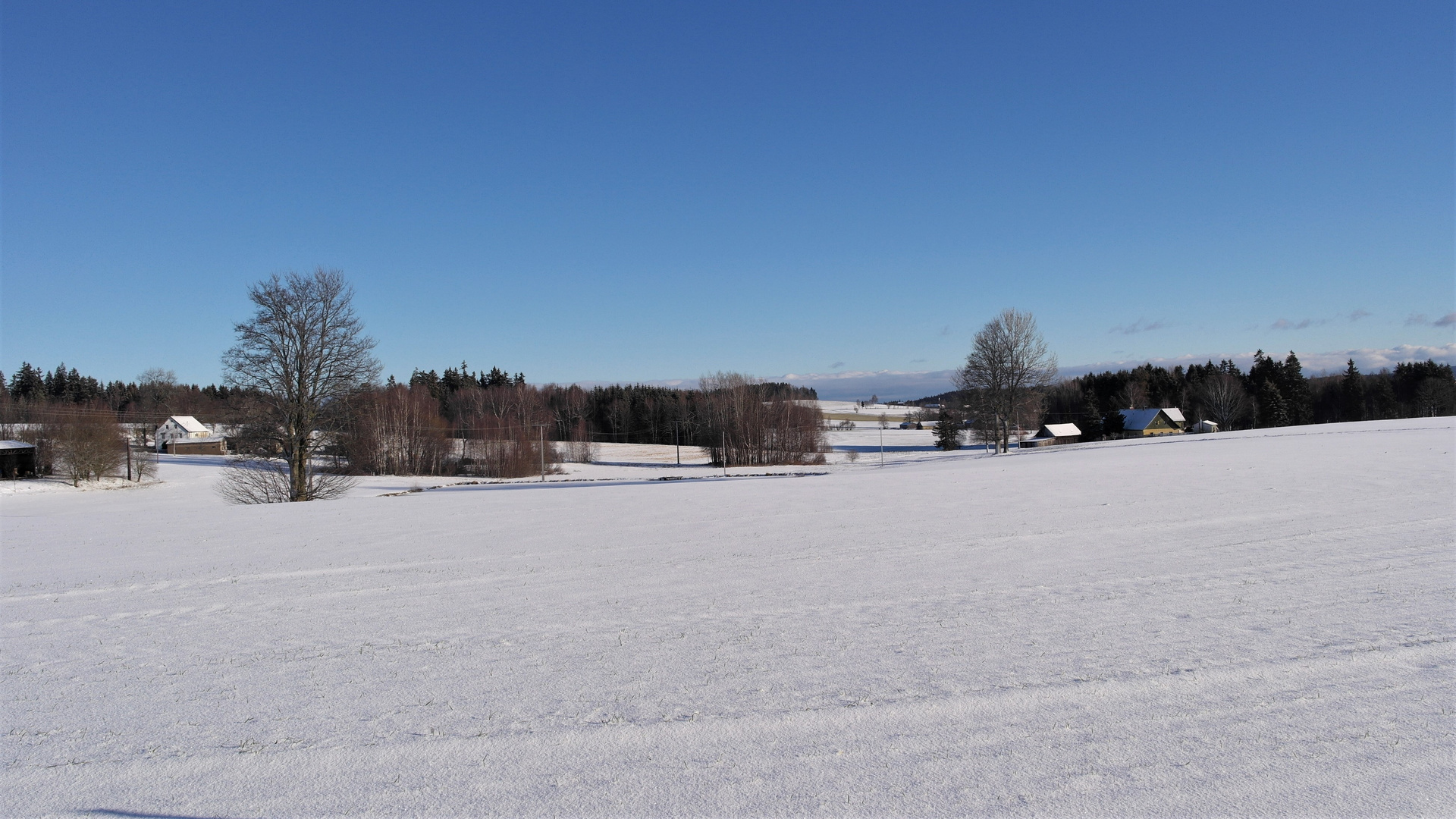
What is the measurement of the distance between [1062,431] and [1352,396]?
31963 millimetres

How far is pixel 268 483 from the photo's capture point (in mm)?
28047

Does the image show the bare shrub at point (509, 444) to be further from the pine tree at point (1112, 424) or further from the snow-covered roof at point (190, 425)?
the pine tree at point (1112, 424)

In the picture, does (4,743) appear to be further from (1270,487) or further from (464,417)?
(464,417)

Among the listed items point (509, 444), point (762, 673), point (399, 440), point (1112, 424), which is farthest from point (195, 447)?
point (1112, 424)

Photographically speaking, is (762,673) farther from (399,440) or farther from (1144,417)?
(1144,417)

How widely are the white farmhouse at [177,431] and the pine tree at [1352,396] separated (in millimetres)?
127952

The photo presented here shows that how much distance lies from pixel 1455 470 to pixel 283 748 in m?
23.6

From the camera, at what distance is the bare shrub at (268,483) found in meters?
27.7

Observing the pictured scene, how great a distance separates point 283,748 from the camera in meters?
4.45

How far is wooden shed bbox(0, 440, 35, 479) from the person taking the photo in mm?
48938

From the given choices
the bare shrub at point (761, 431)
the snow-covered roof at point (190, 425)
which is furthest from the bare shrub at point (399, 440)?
the snow-covered roof at point (190, 425)

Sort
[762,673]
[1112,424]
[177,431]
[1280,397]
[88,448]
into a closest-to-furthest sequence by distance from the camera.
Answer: [762,673], [88,448], [1280,397], [1112,424], [177,431]

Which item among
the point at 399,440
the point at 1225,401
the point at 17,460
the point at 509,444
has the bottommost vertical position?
the point at 509,444

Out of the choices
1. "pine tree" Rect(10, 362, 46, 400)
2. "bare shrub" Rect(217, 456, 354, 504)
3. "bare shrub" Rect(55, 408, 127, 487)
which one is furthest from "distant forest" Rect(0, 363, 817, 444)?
"bare shrub" Rect(217, 456, 354, 504)
